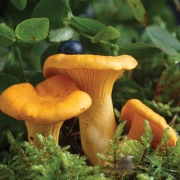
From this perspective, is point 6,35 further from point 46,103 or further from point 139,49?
point 139,49

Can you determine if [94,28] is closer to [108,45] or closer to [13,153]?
[108,45]

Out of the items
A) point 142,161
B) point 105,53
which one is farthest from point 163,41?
point 142,161

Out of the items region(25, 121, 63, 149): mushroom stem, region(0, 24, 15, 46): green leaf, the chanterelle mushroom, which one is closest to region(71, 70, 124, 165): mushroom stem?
the chanterelle mushroom

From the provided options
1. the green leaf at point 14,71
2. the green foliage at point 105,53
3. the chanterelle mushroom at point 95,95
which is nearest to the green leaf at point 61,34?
the green foliage at point 105,53

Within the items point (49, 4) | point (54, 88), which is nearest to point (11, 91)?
point (54, 88)

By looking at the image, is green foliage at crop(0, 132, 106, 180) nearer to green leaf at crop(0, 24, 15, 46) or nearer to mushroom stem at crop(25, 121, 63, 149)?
mushroom stem at crop(25, 121, 63, 149)

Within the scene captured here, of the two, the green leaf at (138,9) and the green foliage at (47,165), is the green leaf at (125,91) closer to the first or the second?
the green leaf at (138,9)
